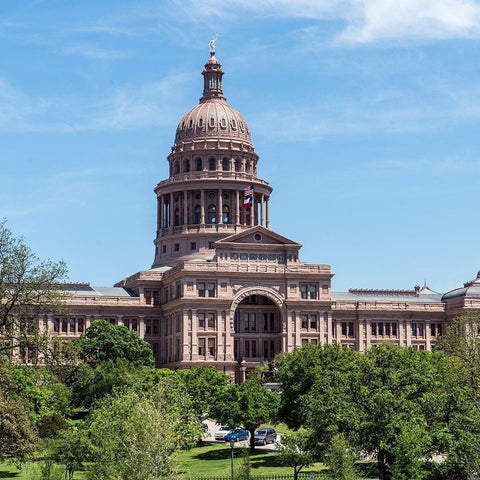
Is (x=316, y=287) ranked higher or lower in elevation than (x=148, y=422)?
higher

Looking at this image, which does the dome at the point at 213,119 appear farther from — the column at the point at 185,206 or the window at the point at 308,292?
the window at the point at 308,292

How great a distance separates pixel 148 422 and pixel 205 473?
98.5 feet

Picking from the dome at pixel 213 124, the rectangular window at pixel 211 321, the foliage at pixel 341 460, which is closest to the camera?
the foliage at pixel 341 460

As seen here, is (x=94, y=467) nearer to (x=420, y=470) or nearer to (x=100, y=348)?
(x=420, y=470)

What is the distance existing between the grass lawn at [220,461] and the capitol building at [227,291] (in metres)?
48.4

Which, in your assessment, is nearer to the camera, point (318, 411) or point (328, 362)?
point (318, 411)

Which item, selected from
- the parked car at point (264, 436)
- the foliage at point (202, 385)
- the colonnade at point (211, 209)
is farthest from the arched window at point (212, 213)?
the parked car at point (264, 436)

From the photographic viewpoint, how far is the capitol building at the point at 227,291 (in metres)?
150

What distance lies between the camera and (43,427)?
9300 centimetres

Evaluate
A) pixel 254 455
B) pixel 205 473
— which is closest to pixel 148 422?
pixel 205 473

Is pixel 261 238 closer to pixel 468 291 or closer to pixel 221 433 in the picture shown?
pixel 468 291

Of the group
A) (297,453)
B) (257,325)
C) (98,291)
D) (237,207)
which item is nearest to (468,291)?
(257,325)

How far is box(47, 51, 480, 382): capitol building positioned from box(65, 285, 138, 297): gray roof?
193mm

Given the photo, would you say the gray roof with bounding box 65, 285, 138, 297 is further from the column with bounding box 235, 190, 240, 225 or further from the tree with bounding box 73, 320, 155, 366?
the tree with bounding box 73, 320, 155, 366
